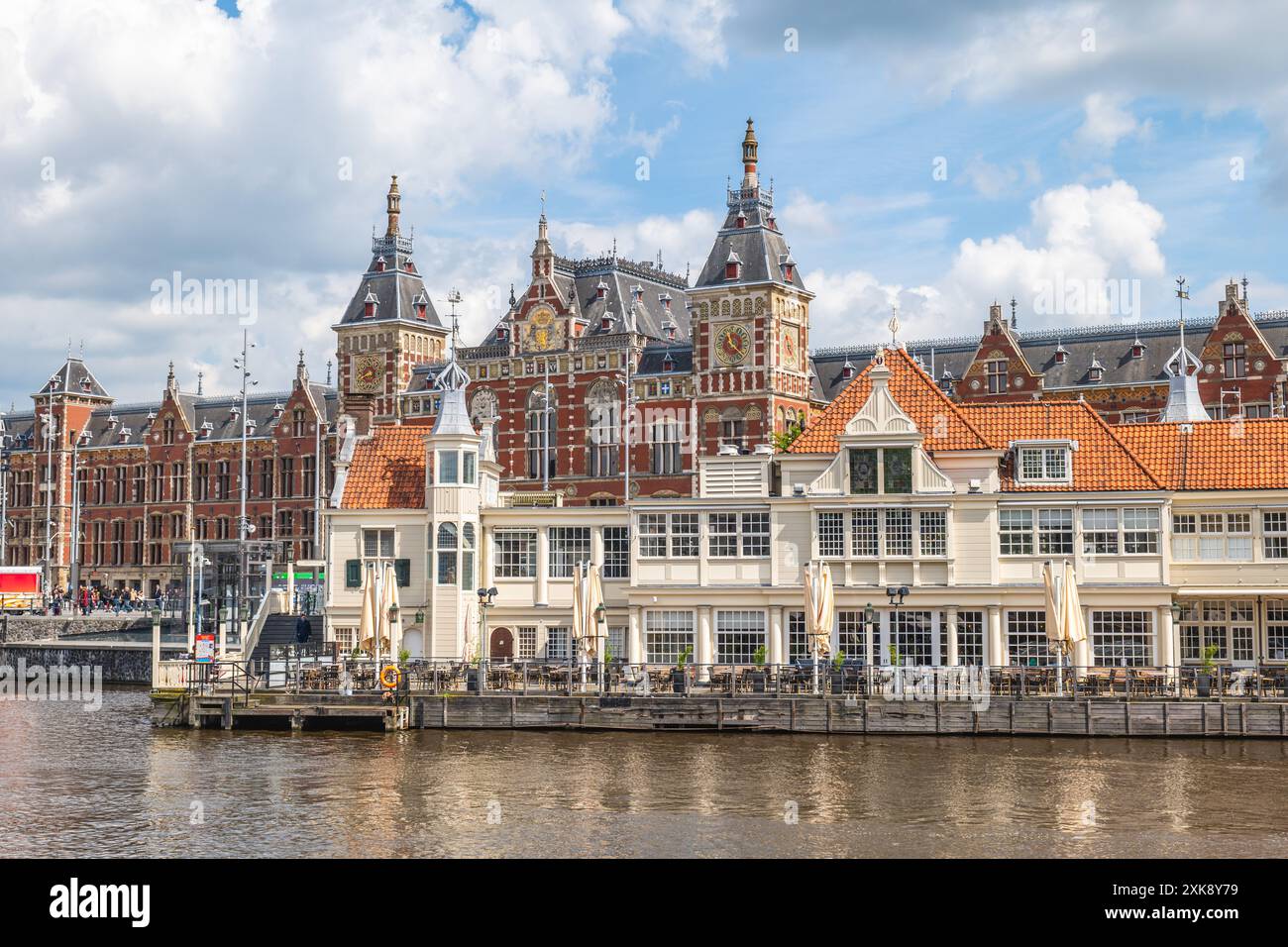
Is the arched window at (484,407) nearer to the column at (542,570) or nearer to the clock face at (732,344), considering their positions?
the clock face at (732,344)

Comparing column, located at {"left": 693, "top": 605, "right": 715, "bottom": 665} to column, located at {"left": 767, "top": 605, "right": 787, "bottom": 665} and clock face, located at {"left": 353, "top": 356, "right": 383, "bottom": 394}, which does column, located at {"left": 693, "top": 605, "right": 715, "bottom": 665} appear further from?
clock face, located at {"left": 353, "top": 356, "right": 383, "bottom": 394}

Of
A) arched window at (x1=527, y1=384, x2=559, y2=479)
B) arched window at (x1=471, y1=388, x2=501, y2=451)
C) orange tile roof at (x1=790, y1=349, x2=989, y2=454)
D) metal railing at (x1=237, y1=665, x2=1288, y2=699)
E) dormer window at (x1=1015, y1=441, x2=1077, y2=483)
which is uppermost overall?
arched window at (x1=471, y1=388, x2=501, y2=451)

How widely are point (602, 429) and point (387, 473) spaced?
3906 cm

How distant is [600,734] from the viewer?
143ft

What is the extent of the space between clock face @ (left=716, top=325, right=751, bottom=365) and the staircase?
118ft

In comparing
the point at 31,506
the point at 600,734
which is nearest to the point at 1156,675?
the point at 600,734

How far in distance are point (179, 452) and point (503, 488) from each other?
115 ft

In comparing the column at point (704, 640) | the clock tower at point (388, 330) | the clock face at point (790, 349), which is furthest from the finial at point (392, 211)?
the column at point (704, 640)

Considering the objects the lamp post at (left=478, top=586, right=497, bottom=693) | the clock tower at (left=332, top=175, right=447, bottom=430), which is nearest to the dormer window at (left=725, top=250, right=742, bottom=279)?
the clock tower at (left=332, top=175, right=447, bottom=430)

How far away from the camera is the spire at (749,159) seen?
90.7 metres

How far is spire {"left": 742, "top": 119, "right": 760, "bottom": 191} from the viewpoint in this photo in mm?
90688

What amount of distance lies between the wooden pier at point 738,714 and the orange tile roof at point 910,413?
1011cm
